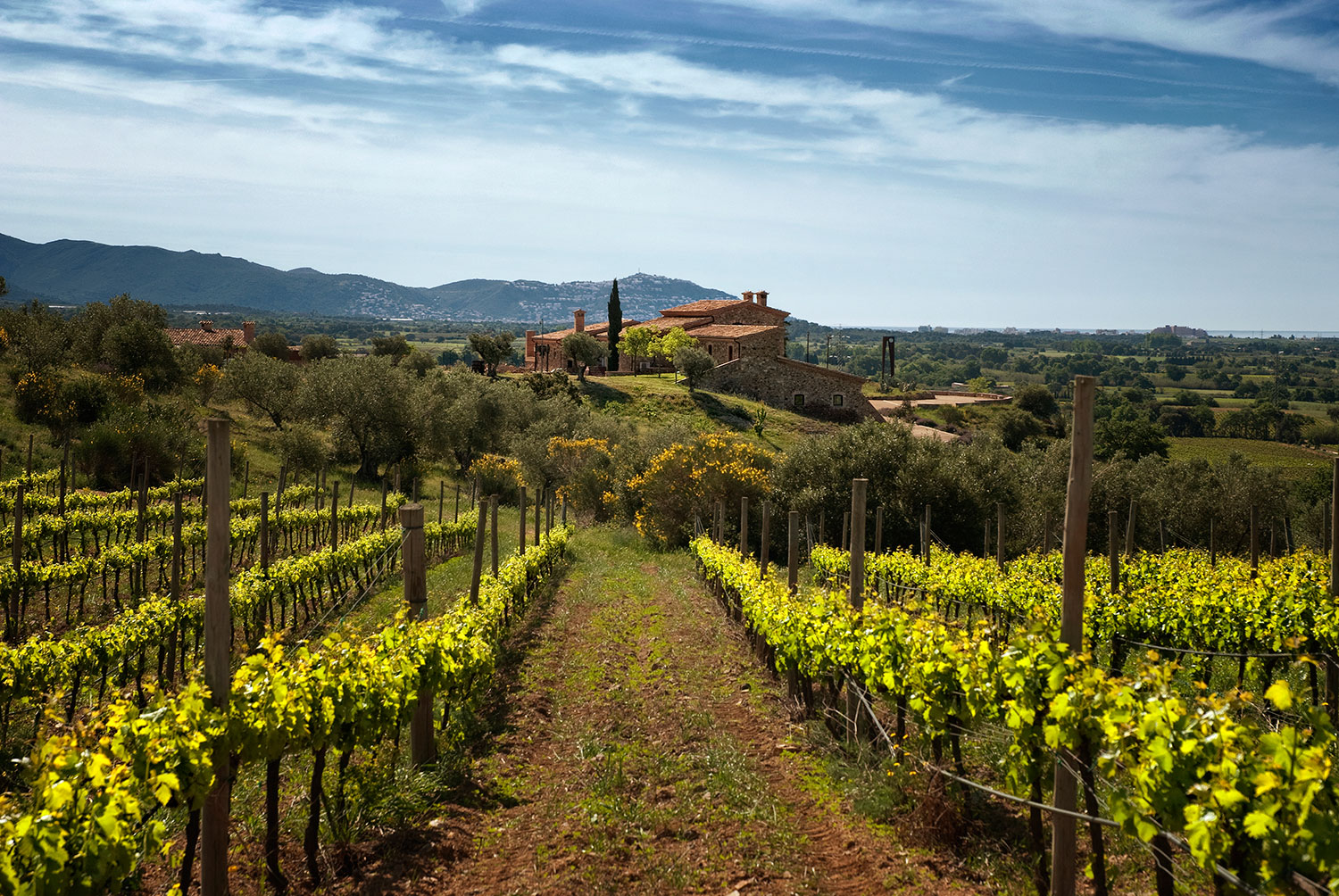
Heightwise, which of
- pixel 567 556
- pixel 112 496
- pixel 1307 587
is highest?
pixel 1307 587

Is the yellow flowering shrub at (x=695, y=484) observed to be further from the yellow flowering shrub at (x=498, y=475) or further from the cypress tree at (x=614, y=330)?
the cypress tree at (x=614, y=330)

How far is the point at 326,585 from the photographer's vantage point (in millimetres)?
18203

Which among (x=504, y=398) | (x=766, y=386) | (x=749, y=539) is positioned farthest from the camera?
(x=766, y=386)

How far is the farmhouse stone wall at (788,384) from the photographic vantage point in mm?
57844

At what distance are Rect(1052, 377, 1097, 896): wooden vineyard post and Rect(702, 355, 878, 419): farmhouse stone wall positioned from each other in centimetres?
5319

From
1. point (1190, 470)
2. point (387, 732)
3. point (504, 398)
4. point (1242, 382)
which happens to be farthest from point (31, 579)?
point (1242, 382)

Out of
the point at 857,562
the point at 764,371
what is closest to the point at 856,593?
the point at 857,562

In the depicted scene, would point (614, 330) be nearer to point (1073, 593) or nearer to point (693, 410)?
point (693, 410)

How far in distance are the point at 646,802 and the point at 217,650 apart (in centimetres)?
337

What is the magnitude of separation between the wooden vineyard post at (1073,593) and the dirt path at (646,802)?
781mm

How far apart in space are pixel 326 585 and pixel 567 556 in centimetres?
640

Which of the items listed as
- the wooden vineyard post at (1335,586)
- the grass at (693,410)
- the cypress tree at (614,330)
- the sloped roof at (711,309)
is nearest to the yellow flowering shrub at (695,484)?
the wooden vineyard post at (1335,586)

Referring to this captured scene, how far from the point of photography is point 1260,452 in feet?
187

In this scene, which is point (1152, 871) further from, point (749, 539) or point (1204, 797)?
point (749, 539)
